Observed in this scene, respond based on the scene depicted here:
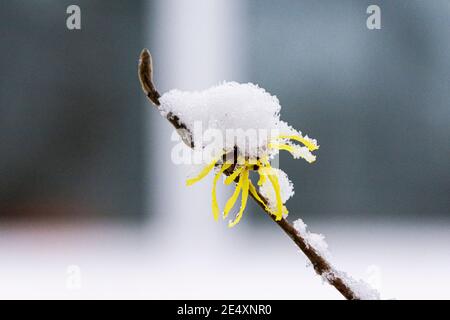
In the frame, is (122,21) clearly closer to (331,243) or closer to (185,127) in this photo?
(331,243)

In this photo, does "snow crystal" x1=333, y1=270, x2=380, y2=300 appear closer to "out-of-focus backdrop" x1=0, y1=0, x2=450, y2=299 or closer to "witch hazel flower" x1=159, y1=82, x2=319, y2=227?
"witch hazel flower" x1=159, y1=82, x2=319, y2=227

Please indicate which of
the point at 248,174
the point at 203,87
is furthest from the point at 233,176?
the point at 203,87

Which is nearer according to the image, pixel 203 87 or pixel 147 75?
pixel 147 75

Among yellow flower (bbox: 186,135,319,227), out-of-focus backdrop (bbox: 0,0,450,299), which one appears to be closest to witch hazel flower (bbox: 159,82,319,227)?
yellow flower (bbox: 186,135,319,227)

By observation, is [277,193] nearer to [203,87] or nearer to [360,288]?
[360,288]

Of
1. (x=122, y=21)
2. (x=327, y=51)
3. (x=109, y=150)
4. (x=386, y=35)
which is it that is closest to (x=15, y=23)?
(x=122, y=21)

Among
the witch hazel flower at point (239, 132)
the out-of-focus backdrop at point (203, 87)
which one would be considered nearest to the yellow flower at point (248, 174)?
the witch hazel flower at point (239, 132)
